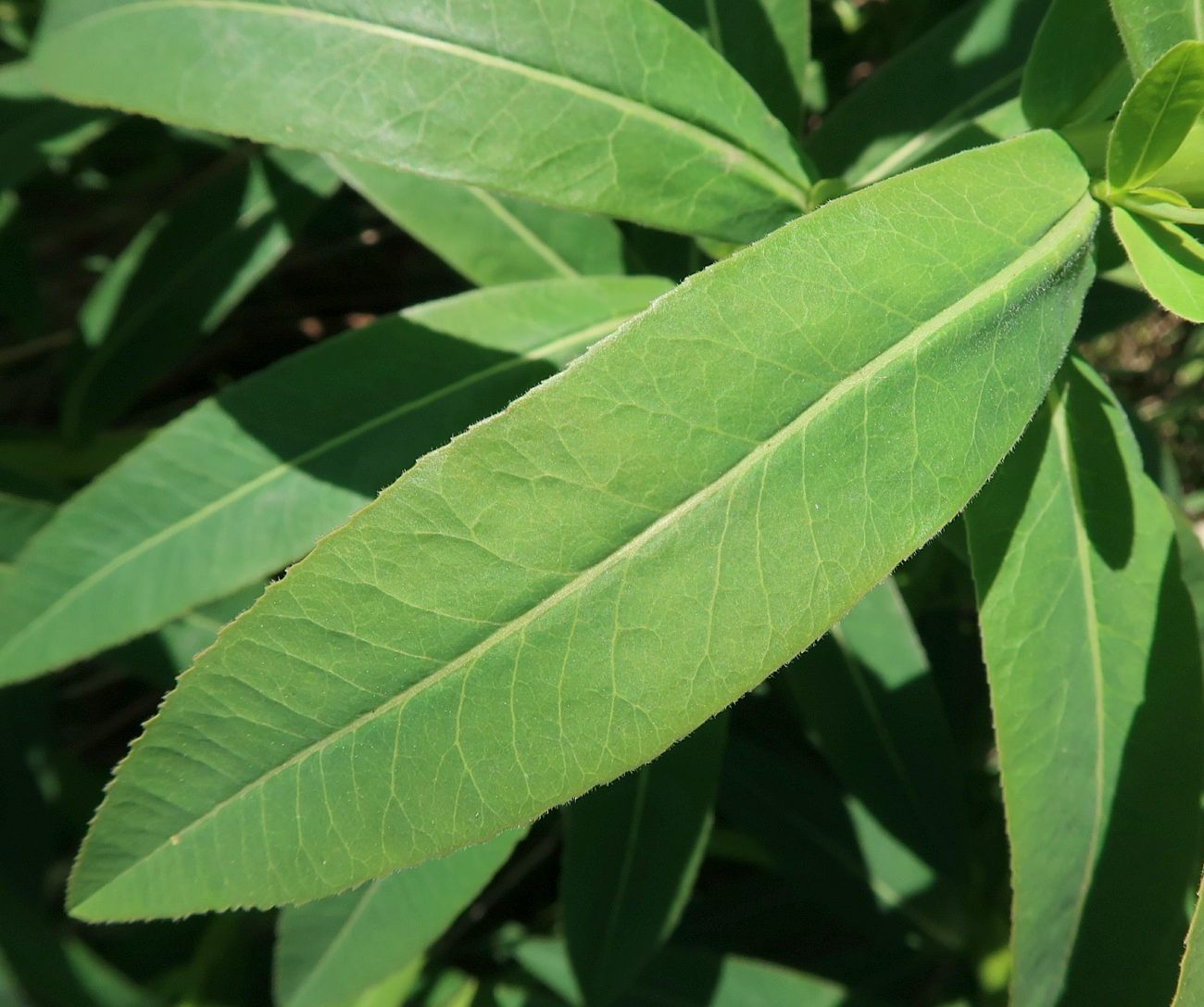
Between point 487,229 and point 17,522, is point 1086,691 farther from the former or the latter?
point 17,522

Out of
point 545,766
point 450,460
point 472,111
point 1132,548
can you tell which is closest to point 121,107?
point 472,111

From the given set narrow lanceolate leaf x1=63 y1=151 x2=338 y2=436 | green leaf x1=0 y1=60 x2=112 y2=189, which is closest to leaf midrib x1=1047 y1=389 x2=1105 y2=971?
narrow lanceolate leaf x1=63 y1=151 x2=338 y2=436

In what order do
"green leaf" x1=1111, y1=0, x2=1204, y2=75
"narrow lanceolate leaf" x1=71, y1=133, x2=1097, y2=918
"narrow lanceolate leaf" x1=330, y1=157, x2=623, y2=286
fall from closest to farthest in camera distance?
"narrow lanceolate leaf" x1=71, y1=133, x2=1097, y2=918, "green leaf" x1=1111, y1=0, x2=1204, y2=75, "narrow lanceolate leaf" x1=330, y1=157, x2=623, y2=286

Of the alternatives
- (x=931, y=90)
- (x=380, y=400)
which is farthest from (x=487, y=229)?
(x=931, y=90)

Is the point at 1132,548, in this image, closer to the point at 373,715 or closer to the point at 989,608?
the point at 989,608

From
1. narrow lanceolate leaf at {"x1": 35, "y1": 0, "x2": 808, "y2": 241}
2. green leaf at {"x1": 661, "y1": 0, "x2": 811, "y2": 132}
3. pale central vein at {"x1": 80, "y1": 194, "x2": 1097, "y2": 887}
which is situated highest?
narrow lanceolate leaf at {"x1": 35, "y1": 0, "x2": 808, "y2": 241}

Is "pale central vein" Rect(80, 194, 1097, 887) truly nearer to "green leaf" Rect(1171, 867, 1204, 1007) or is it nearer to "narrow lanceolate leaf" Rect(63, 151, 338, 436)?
"green leaf" Rect(1171, 867, 1204, 1007)
